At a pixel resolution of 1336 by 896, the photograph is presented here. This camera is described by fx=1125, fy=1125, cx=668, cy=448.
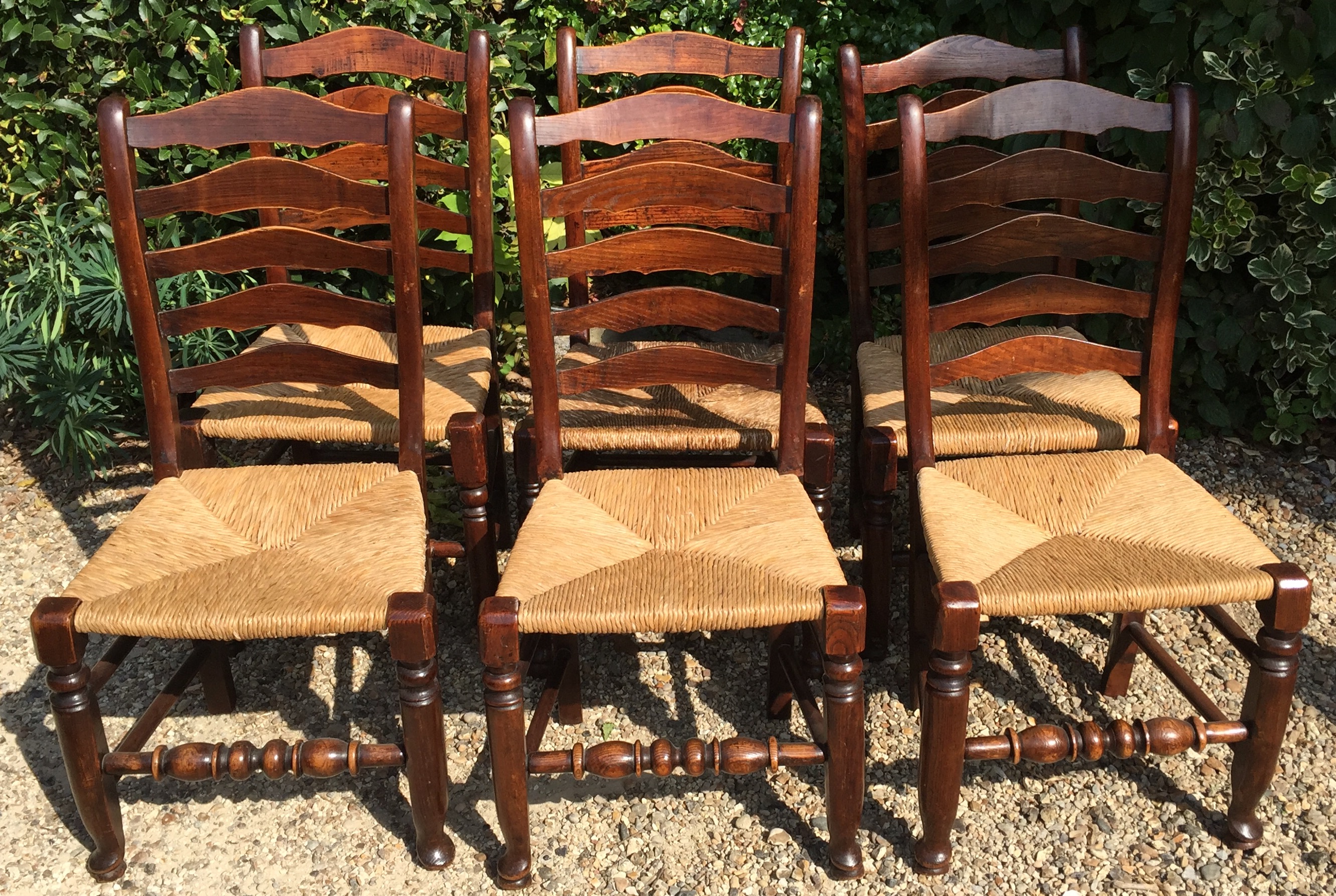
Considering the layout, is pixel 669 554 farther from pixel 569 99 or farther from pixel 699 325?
pixel 569 99

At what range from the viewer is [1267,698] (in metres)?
1.90

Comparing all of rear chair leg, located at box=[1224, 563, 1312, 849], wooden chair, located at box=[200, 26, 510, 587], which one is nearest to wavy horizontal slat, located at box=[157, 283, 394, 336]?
wooden chair, located at box=[200, 26, 510, 587]

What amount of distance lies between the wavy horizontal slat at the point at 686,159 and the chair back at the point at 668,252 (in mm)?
90

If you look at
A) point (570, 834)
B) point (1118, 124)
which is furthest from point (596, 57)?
point (570, 834)

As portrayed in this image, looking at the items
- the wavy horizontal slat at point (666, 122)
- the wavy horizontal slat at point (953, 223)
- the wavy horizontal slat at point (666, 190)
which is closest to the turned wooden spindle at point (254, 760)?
the wavy horizontal slat at point (666, 190)

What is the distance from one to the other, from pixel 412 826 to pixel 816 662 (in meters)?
0.86

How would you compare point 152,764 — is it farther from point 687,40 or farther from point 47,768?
point 687,40

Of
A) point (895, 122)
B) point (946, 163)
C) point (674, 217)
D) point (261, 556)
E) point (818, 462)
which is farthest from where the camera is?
→ point (674, 217)

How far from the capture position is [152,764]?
1.91 meters

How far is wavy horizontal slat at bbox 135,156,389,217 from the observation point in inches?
81.0

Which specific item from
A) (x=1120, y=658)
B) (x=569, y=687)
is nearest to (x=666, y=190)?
(x=569, y=687)

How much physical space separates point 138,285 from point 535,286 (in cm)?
76

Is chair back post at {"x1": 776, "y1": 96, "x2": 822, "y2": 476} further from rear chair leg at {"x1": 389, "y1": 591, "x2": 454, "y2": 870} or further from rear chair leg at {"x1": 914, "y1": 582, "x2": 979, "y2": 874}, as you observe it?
rear chair leg at {"x1": 389, "y1": 591, "x2": 454, "y2": 870}

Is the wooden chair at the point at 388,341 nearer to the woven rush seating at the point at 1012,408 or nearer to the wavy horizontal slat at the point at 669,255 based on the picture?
the wavy horizontal slat at the point at 669,255
